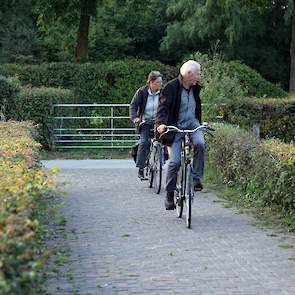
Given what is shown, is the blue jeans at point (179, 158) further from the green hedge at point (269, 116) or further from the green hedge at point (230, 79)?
the green hedge at point (230, 79)

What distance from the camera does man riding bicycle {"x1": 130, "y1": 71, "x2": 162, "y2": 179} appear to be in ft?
41.4

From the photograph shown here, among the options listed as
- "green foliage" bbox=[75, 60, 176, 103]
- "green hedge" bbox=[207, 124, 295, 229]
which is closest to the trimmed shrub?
"green foliage" bbox=[75, 60, 176, 103]

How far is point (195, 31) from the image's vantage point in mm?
38594

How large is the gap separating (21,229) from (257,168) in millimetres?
6568

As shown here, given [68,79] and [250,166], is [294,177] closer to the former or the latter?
[250,166]

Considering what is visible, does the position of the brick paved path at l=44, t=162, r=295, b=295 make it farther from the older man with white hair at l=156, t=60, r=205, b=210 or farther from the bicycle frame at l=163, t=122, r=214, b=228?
the older man with white hair at l=156, t=60, r=205, b=210

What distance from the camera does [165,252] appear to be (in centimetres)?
760

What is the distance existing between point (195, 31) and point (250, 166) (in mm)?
28522

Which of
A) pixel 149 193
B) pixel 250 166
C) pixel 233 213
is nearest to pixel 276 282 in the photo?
pixel 233 213

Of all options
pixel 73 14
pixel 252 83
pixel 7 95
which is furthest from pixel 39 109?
pixel 73 14

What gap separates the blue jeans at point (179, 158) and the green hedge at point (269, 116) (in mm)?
8329

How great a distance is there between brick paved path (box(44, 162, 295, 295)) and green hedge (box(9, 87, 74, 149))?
791 cm

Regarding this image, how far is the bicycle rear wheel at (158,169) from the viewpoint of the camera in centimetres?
1209

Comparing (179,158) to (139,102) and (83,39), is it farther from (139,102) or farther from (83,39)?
(83,39)
